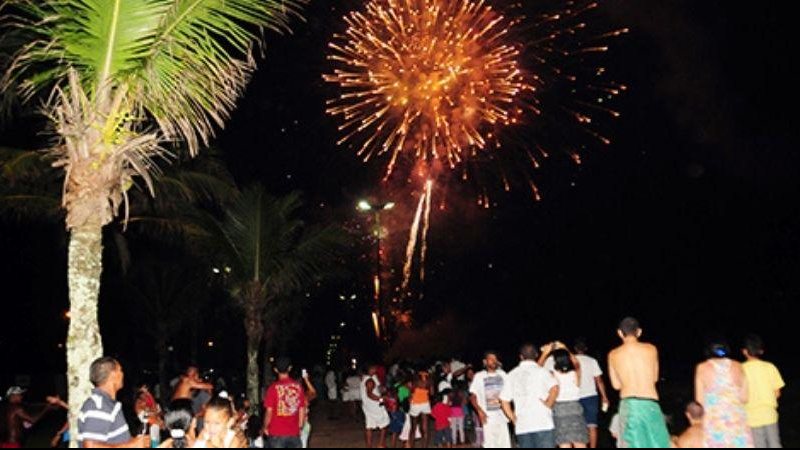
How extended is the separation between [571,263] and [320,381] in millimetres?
14010

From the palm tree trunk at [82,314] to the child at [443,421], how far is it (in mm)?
7529

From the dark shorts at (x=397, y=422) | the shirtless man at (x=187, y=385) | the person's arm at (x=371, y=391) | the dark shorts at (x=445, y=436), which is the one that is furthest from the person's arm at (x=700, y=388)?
the person's arm at (x=371, y=391)

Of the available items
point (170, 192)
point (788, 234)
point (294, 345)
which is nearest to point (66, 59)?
point (170, 192)

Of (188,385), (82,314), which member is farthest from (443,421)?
(82,314)

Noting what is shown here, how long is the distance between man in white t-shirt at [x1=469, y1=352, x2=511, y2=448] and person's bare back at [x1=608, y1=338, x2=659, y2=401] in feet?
10.3

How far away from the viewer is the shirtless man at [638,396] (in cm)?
740

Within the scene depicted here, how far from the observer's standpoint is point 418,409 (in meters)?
15.0

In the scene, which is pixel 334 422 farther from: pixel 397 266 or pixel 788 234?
pixel 397 266

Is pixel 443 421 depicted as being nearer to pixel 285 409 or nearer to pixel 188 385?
pixel 285 409

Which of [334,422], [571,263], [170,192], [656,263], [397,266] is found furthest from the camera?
[397,266]

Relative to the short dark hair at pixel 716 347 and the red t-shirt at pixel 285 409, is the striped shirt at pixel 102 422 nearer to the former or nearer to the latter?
the red t-shirt at pixel 285 409

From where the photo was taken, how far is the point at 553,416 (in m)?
9.56

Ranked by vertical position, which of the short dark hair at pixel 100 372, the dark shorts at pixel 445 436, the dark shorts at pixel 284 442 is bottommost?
the dark shorts at pixel 445 436

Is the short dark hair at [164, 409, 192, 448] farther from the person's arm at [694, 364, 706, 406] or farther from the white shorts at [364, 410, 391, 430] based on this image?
the white shorts at [364, 410, 391, 430]
